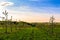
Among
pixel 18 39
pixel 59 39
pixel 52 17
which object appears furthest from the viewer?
pixel 52 17

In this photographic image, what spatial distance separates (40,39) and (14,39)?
28.6ft

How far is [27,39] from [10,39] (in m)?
5.48

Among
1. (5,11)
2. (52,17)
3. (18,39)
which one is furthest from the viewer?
(52,17)

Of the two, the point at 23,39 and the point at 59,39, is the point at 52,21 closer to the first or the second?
the point at 59,39

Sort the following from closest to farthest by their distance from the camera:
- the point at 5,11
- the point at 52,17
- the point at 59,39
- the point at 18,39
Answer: the point at 18,39
the point at 59,39
the point at 5,11
the point at 52,17

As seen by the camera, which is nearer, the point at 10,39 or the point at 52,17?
the point at 10,39

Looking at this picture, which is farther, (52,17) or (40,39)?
(52,17)

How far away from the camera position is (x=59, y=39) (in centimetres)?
6150

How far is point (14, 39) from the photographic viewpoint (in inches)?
2114

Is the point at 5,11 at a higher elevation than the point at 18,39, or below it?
higher

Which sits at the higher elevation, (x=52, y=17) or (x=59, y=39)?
(x=52, y=17)

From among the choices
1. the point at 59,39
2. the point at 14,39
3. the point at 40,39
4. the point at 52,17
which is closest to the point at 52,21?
the point at 52,17

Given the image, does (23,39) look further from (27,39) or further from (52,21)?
(52,21)

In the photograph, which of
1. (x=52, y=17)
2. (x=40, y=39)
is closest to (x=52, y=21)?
(x=52, y=17)
